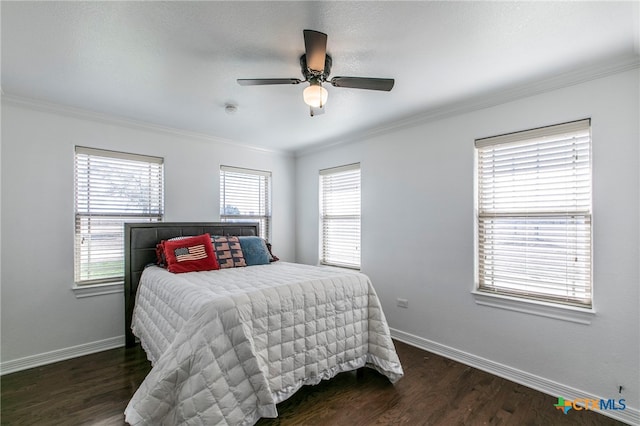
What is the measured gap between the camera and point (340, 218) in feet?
13.9

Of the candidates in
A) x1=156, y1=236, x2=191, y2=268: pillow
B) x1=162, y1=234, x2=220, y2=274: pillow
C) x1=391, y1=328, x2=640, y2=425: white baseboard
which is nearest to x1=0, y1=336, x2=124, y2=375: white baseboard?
x1=156, y1=236, x2=191, y2=268: pillow

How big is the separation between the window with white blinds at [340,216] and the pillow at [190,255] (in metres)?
1.82

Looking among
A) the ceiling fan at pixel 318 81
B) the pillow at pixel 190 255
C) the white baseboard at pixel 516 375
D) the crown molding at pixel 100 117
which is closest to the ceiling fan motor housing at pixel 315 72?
the ceiling fan at pixel 318 81

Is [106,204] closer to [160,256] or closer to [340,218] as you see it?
[160,256]

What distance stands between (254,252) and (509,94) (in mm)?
2895

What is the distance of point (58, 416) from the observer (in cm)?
201

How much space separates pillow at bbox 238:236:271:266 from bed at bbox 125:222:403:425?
A: 0.35 m

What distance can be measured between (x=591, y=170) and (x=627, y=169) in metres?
0.19

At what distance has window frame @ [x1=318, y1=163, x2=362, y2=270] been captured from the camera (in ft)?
13.1

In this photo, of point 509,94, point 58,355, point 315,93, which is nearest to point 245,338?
point 315,93

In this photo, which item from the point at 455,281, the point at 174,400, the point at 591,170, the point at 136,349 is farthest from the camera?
the point at 136,349

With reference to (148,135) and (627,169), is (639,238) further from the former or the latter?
(148,135)

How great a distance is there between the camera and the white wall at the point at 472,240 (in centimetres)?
205

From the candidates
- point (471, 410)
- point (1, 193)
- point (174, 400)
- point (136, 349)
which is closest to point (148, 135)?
point (1, 193)
